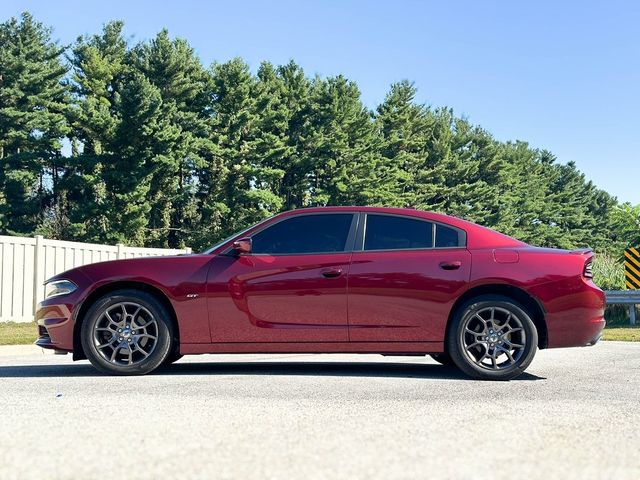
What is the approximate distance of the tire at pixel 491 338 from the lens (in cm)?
705

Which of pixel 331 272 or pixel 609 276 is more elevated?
pixel 609 276

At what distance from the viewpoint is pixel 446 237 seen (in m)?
7.37

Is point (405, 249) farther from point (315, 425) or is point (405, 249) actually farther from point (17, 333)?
point (17, 333)

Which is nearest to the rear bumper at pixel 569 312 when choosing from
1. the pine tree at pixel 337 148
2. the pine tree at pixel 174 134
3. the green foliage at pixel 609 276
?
the green foliage at pixel 609 276

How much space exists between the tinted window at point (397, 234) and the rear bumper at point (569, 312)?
3.69 feet

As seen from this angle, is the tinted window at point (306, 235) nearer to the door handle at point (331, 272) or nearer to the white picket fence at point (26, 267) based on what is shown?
the door handle at point (331, 272)

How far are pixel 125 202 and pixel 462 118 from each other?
50969mm

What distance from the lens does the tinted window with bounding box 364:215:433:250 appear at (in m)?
7.36

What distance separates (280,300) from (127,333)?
1.44 meters

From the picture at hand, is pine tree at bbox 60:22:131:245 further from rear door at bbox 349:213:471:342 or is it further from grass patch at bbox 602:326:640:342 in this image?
rear door at bbox 349:213:471:342

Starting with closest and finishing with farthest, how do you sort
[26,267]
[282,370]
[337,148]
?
1. [282,370]
2. [26,267]
3. [337,148]

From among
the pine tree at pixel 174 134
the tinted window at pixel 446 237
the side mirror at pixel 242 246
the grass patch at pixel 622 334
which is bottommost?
the grass patch at pixel 622 334

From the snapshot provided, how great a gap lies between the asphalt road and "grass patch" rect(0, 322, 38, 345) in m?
4.70

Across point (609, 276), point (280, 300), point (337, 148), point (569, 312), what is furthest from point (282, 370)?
point (337, 148)
